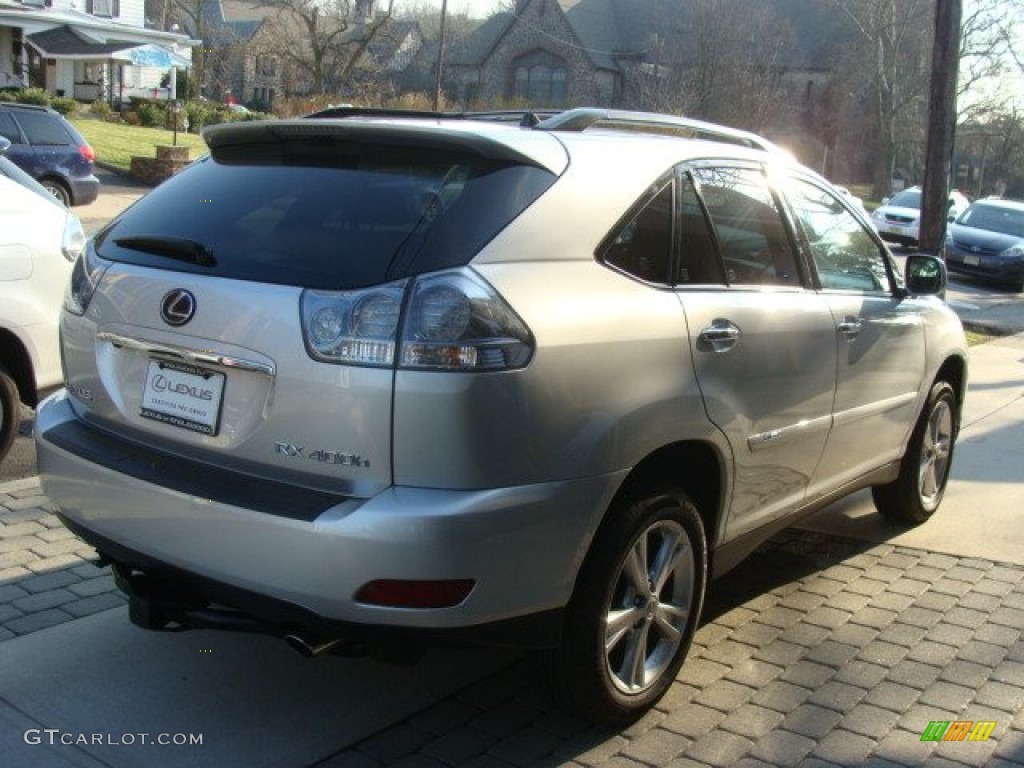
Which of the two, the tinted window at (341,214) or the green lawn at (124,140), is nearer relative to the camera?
the tinted window at (341,214)

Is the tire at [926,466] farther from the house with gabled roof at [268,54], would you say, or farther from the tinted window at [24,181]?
the house with gabled roof at [268,54]

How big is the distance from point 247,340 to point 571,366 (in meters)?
0.85

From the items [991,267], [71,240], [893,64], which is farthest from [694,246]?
[893,64]

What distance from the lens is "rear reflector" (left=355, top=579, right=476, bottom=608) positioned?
279 centimetres

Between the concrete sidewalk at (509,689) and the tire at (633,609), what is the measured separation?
0.14 m

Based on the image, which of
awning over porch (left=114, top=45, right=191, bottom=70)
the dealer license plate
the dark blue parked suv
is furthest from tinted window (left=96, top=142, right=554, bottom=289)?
awning over porch (left=114, top=45, right=191, bottom=70)

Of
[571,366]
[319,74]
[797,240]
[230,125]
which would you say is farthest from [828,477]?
[319,74]

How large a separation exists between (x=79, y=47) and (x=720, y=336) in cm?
4929

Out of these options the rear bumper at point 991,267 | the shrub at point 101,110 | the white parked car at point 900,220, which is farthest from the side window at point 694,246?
the shrub at point 101,110

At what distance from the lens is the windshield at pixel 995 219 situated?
22609 mm

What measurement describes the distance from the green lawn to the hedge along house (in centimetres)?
760

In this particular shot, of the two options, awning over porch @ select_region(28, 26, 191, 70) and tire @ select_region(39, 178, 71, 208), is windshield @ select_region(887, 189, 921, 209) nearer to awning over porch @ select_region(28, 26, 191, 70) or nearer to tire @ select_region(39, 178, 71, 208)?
tire @ select_region(39, 178, 71, 208)

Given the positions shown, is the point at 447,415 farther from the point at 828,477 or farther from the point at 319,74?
the point at 319,74

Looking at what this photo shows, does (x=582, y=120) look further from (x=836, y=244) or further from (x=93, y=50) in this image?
(x=93, y=50)
